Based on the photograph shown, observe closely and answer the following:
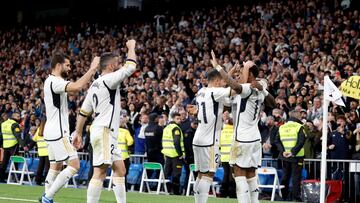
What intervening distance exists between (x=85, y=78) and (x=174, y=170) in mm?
10203

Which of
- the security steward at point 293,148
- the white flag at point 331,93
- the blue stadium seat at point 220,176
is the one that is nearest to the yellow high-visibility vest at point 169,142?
the blue stadium seat at point 220,176

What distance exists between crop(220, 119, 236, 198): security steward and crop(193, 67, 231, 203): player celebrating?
7433 mm

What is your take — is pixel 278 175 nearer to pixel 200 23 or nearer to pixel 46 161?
pixel 46 161

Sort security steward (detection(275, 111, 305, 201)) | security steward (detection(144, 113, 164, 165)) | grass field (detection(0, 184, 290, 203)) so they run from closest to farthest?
grass field (detection(0, 184, 290, 203))
security steward (detection(275, 111, 305, 201))
security steward (detection(144, 113, 164, 165))

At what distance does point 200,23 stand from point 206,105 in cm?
2102

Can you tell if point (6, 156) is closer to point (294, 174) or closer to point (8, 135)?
point (8, 135)

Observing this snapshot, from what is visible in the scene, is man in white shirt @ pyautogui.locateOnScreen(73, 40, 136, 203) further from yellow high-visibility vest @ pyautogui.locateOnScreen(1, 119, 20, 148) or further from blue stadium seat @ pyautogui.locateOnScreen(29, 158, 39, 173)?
blue stadium seat @ pyautogui.locateOnScreen(29, 158, 39, 173)

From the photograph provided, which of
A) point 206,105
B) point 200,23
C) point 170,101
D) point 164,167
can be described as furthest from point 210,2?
point 206,105

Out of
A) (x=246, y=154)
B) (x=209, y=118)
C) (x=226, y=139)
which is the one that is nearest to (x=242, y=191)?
(x=246, y=154)

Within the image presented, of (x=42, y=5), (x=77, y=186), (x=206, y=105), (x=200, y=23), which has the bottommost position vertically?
(x=77, y=186)

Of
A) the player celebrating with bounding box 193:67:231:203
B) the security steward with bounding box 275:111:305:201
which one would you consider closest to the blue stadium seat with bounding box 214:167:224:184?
the security steward with bounding box 275:111:305:201

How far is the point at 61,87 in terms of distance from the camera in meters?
13.9

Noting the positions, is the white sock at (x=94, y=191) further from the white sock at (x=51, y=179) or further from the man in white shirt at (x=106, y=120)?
the white sock at (x=51, y=179)

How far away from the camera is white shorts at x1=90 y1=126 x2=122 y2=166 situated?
41.4ft
